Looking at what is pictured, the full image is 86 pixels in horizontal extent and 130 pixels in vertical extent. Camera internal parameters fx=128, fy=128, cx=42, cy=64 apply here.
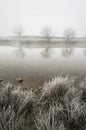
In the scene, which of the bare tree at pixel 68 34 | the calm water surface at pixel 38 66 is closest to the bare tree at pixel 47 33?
the bare tree at pixel 68 34

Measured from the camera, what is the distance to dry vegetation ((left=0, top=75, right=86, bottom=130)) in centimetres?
212

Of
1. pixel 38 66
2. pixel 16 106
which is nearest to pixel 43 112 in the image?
pixel 16 106

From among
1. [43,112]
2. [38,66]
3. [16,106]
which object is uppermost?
[16,106]

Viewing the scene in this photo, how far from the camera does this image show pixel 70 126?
2443 mm

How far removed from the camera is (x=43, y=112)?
2.87 meters

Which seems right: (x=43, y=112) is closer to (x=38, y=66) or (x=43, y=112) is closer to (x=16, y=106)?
(x=16, y=106)

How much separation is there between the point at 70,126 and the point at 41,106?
0.94 metres

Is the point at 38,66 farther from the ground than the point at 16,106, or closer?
closer

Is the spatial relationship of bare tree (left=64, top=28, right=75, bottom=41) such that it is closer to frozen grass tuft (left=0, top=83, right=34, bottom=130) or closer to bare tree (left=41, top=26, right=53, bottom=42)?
bare tree (left=41, top=26, right=53, bottom=42)

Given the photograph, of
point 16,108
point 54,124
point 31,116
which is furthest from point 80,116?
point 16,108

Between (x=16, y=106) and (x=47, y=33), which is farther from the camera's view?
(x=47, y=33)

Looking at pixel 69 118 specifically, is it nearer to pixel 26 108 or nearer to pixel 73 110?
pixel 73 110

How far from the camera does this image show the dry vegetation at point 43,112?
2125 mm

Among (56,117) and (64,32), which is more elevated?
(64,32)
